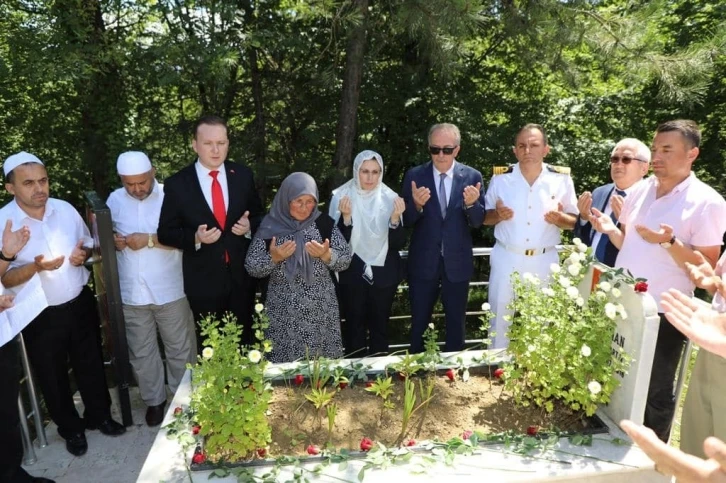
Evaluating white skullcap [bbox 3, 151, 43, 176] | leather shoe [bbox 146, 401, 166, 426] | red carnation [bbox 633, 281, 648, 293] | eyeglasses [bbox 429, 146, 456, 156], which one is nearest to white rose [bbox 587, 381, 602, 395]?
red carnation [bbox 633, 281, 648, 293]

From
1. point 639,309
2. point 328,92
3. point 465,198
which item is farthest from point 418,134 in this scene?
point 639,309

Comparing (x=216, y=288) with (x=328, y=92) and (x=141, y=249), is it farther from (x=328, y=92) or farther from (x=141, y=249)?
(x=328, y=92)

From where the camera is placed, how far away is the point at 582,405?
2.69 meters

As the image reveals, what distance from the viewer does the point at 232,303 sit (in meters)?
3.79

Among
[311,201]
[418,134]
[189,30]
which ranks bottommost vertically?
[311,201]

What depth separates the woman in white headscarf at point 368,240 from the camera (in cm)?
380

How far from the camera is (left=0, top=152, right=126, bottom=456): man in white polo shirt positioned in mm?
3195

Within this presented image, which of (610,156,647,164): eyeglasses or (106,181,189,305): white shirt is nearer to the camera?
(106,181,189,305): white shirt

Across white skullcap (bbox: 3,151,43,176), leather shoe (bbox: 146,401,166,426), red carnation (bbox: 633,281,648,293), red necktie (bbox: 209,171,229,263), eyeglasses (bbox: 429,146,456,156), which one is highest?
eyeglasses (bbox: 429,146,456,156)

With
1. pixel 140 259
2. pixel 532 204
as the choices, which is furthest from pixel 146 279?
pixel 532 204

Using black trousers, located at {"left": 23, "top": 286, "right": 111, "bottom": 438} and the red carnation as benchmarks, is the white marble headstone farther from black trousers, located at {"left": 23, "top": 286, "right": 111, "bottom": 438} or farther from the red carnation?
black trousers, located at {"left": 23, "top": 286, "right": 111, "bottom": 438}

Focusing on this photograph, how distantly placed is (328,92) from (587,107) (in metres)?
4.07

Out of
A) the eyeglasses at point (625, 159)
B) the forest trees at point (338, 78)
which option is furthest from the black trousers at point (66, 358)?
the eyeglasses at point (625, 159)

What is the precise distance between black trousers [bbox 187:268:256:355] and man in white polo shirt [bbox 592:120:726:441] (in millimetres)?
2487
